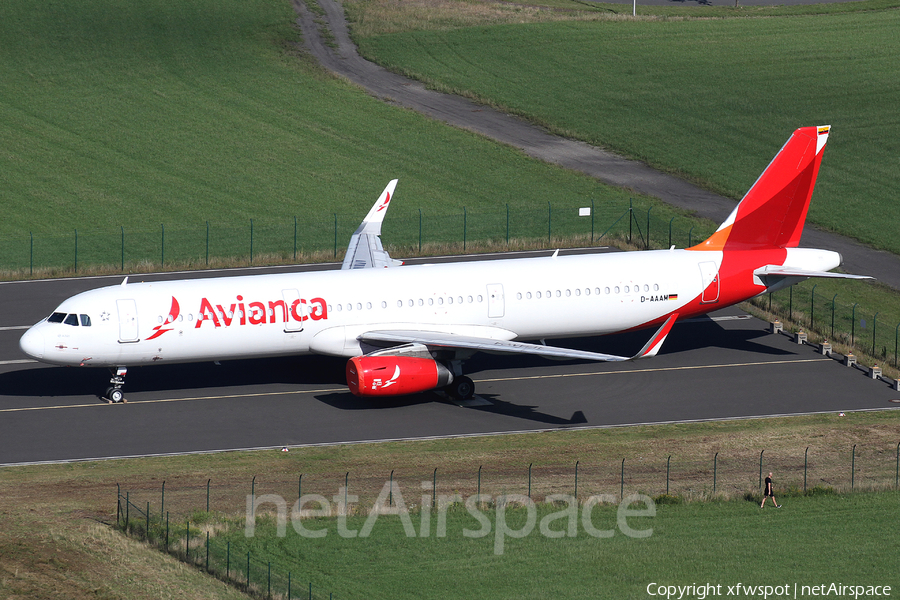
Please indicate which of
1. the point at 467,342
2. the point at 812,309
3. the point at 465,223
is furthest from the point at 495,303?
the point at 465,223

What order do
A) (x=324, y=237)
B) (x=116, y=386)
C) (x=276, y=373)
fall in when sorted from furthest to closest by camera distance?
(x=324, y=237) → (x=276, y=373) → (x=116, y=386)

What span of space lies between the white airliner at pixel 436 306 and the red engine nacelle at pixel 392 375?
2.0 inches

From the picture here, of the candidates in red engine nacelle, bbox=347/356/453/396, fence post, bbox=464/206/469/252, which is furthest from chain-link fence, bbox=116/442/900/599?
fence post, bbox=464/206/469/252

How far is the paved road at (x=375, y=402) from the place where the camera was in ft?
154

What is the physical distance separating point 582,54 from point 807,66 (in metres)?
21.1

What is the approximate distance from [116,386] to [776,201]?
1189 inches

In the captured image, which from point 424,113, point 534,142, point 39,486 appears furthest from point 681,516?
point 424,113

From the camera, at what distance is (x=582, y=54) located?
117 m

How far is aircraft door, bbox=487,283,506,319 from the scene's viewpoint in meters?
51.5

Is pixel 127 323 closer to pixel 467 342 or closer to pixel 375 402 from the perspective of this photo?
pixel 375 402

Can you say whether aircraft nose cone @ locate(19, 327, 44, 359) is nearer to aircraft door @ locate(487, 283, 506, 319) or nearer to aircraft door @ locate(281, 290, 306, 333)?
aircraft door @ locate(281, 290, 306, 333)

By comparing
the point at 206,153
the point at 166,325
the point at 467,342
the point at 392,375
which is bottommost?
the point at 392,375

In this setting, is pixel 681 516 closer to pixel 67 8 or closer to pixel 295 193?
pixel 295 193

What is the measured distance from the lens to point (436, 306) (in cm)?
5116
